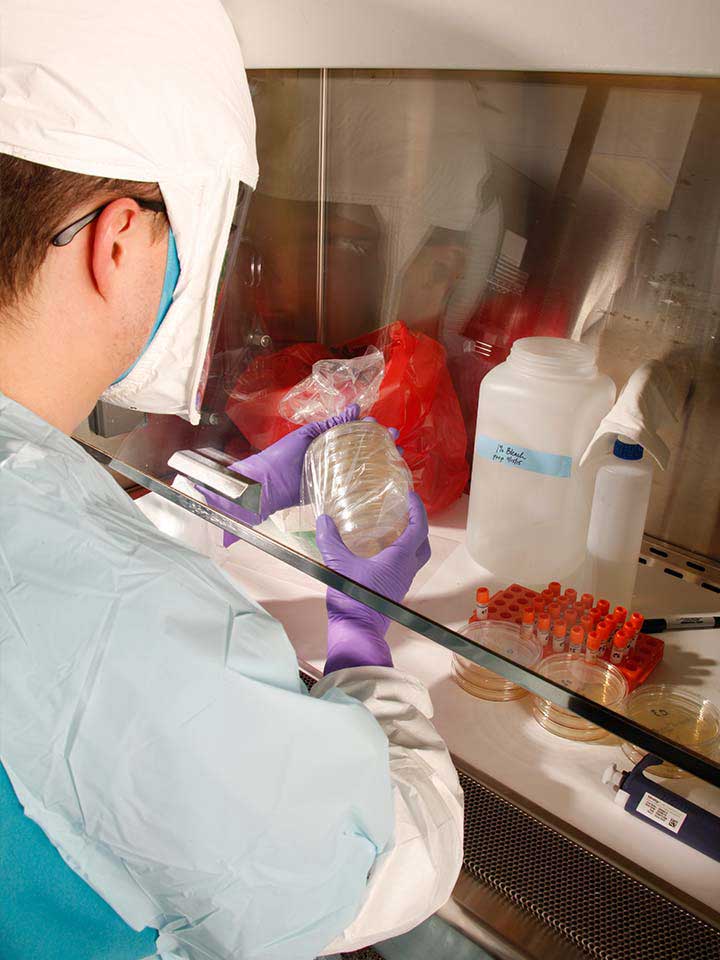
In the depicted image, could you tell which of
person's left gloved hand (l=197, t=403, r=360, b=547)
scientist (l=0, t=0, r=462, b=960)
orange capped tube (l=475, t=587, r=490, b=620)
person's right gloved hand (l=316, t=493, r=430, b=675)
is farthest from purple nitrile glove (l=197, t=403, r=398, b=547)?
scientist (l=0, t=0, r=462, b=960)

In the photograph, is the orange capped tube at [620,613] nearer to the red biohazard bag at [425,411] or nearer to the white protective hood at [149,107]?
the red biohazard bag at [425,411]

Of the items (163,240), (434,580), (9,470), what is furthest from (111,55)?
(434,580)

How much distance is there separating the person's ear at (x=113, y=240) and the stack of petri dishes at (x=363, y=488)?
0.56 m

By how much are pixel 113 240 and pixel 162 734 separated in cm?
49

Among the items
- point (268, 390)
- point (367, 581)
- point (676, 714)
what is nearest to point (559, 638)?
point (676, 714)

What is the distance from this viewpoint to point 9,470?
0.71m

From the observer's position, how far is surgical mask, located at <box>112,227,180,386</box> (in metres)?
0.87

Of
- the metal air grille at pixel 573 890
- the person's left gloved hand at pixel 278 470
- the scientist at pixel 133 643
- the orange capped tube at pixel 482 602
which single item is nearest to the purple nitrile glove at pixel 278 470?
the person's left gloved hand at pixel 278 470

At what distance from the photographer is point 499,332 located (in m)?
1.35

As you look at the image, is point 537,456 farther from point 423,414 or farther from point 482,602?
point 423,414

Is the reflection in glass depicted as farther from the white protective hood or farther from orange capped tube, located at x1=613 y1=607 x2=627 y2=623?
the white protective hood

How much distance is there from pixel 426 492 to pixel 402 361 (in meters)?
0.25

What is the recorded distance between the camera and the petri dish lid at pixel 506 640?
0.98 meters

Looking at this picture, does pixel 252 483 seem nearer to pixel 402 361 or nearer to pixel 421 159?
pixel 402 361
